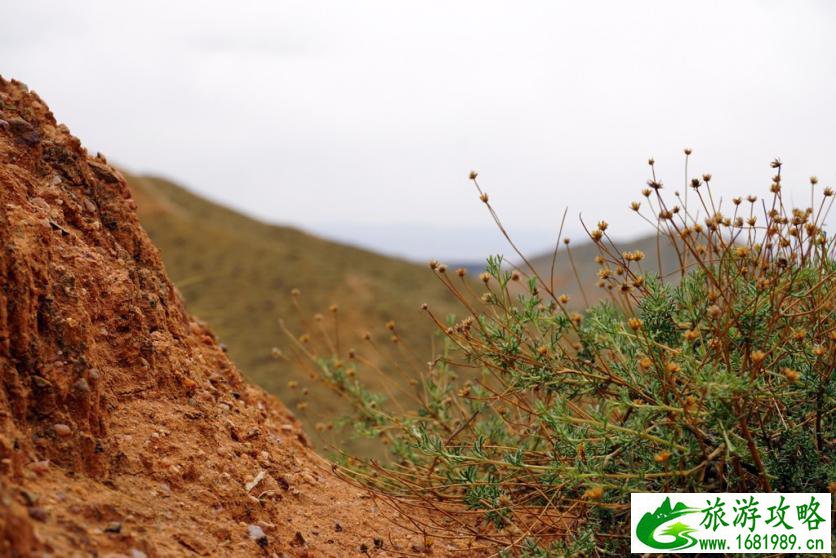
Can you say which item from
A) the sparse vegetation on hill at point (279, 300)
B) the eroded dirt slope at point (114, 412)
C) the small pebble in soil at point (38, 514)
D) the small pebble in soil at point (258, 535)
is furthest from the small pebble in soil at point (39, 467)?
the sparse vegetation on hill at point (279, 300)

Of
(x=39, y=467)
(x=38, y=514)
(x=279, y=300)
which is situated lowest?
(x=38, y=514)

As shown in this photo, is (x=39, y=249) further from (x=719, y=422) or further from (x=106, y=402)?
(x=719, y=422)

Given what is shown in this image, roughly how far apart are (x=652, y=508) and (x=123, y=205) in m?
2.77

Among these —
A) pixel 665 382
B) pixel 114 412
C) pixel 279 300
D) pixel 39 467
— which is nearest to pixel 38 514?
pixel 39 467

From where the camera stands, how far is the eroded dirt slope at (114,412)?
279 centimetres

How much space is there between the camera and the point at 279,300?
1952cm

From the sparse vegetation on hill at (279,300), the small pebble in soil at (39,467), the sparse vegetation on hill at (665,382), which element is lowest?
the small pebble in soil at (39,467)

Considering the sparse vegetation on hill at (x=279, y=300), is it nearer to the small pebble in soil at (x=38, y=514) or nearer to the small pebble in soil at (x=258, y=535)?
the small pebble in soil at (x=258, y=535)

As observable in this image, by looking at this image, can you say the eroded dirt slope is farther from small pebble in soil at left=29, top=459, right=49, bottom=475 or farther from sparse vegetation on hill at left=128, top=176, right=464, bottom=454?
sparse vegetation on hill at left=128, top=176, right=464, bottom=454

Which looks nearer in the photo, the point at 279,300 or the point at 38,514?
the point at 38,514

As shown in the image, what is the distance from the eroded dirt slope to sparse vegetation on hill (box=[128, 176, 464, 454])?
27.4ft

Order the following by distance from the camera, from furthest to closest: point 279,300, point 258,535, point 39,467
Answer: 1. point 279,300
2. point 258,535
3. point 39,467

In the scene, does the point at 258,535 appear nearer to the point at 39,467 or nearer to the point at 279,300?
the point at 39,467

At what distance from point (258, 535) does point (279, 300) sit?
16.5 m
